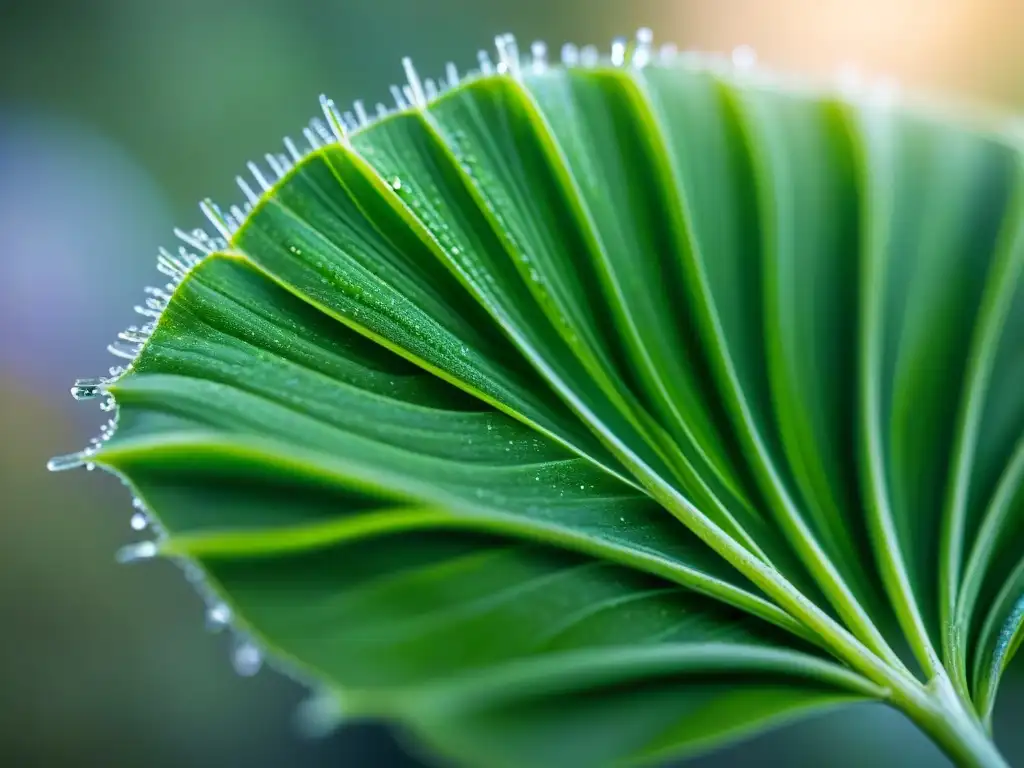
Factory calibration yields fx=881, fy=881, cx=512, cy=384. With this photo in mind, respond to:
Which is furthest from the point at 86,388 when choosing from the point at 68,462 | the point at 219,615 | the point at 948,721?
the point at 948,721

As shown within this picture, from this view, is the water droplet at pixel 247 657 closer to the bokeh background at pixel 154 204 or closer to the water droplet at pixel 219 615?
the water droplet at pixel 219 615

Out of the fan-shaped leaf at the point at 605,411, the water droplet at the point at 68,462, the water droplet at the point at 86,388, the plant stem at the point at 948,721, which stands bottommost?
the plant stem at the point at 948,721

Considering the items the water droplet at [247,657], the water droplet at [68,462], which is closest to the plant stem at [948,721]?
the water droplet at [247,657]

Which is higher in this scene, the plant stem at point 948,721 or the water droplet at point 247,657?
the water droplet at point 247,657

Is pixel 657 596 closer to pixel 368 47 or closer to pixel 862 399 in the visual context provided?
pixel 862 399

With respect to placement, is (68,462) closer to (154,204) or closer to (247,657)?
(247,657)

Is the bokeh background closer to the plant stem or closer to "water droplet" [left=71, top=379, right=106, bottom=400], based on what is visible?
the plant stem

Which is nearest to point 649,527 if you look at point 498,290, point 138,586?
point 498,290
